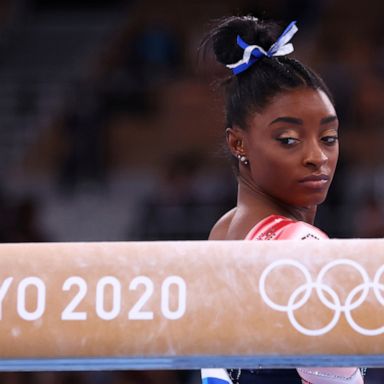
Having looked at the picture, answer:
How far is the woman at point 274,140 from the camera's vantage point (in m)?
2.08

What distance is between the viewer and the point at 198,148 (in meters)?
8.03

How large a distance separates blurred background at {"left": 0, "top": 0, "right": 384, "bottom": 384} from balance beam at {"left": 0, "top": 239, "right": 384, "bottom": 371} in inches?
177

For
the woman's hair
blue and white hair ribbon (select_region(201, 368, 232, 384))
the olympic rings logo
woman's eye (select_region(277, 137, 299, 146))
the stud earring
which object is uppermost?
the woman's hair

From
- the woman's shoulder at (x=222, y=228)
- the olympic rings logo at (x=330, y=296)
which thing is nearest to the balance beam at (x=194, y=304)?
the olympic rings logo at (x=330, y=296)

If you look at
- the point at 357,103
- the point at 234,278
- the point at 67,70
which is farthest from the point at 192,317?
the point at 67,70

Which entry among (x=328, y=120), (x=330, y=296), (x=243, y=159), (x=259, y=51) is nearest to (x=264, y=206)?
(x=243, y=159)

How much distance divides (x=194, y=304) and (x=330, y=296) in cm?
23

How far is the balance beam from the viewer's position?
161 centimetres

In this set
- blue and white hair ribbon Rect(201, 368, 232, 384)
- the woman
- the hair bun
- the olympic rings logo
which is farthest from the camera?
the hair bun

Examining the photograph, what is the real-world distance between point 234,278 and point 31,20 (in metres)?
9.31

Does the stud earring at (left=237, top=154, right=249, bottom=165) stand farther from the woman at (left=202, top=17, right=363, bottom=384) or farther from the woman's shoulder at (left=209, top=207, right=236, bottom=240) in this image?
the woman's shoulder at (left=209, top=207, right=236, bottom=240)

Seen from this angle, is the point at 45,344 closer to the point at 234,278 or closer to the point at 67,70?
the point at 234,278

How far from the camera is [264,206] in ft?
7.21

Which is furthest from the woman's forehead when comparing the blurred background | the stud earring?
the blurred background
